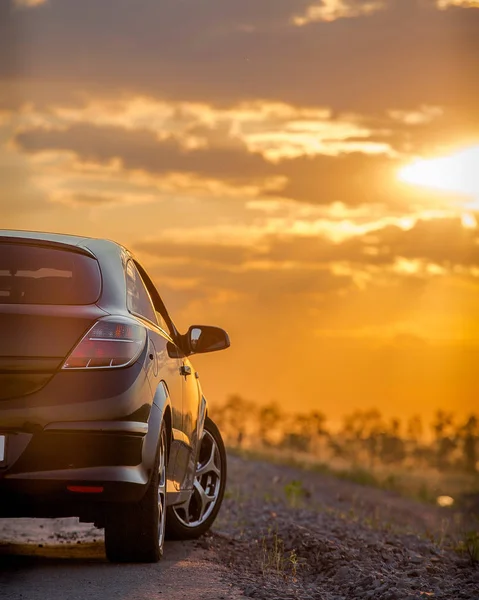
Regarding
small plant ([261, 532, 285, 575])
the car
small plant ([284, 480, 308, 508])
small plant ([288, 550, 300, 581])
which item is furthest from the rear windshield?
small plant ([284, 480, 308, 508])

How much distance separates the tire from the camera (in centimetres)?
961

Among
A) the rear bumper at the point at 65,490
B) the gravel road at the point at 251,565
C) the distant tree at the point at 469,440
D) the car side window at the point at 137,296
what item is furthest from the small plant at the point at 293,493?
the distant tree at the point at 469,440

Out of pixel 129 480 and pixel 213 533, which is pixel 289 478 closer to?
pixel 213 533

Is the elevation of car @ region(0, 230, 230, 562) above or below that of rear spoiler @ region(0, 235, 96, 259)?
below

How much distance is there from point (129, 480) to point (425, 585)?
2.26 meters

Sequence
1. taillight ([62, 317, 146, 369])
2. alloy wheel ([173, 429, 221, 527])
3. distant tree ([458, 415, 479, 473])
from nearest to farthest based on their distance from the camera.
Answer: taillight ([62, 317, 146, 369]) < alloy wheel ([173, 429, 221, 527]) < distant tree ([458, 415, 479, 473])

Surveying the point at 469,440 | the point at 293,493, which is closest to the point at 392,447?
the point at 469,440

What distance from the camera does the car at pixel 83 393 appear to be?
6.93 metres

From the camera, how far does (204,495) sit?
33.0ft

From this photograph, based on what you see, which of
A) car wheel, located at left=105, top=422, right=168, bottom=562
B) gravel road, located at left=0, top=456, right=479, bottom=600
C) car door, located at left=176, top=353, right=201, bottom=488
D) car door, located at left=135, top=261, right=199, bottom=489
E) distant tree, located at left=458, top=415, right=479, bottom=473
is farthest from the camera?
distant tree, located at left=458, top=415, right=479, bottom=473

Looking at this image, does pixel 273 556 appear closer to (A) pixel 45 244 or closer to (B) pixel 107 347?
(B) pixel 107 347

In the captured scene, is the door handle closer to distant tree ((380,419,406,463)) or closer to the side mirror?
the side mirror

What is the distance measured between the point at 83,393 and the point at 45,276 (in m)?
1.00

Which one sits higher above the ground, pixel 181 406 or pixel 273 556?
pixel 181 406
